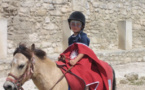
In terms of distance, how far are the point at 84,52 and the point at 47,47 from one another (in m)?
5.28

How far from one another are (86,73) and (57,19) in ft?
18.9

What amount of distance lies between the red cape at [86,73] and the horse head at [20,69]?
1.80ft

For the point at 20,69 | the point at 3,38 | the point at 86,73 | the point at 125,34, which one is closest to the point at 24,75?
the point at 20,69

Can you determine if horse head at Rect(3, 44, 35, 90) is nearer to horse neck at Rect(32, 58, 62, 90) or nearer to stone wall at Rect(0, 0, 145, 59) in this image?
horse neck at Rect(32, 58, 62, 90)

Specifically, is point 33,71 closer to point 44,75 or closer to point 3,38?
point 44,75

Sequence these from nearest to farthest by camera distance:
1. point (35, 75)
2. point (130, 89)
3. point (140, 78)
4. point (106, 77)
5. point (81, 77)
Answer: point (35, 75)
point (81, 77)
point (106, 77)
point (130, 89)
point (140, 78)

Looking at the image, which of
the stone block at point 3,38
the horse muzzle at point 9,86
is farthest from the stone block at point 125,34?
the horse muzzle at point 9,86

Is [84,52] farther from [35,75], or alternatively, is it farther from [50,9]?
[50,9]

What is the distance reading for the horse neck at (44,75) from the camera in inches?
112

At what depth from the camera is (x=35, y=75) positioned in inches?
111

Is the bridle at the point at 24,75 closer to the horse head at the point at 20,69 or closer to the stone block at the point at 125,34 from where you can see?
the horse head at the point at 20,69

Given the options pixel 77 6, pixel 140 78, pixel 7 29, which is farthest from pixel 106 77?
pixel 77 6

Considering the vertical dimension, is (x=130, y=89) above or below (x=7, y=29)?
below

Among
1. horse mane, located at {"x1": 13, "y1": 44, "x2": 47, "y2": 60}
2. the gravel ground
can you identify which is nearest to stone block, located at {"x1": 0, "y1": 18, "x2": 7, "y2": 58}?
the gravel ground
